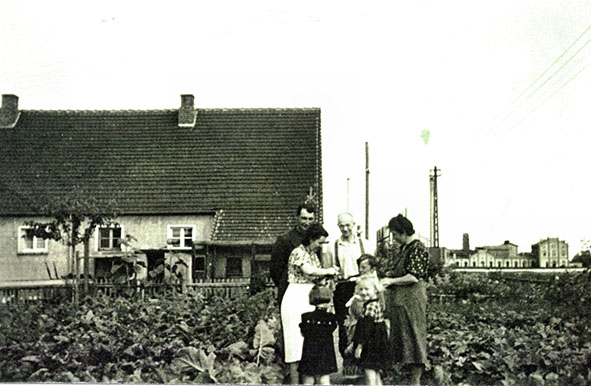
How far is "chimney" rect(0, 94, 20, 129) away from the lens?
9.48 m

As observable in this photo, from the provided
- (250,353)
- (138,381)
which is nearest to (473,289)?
(250,353)

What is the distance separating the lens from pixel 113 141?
11.7 metres

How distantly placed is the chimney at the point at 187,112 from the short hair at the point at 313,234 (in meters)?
3.87

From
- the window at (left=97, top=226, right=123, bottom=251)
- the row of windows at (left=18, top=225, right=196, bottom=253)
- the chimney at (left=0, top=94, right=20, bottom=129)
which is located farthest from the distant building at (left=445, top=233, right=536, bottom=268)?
the chimney at (left=0, top=94, right=20, bottom=129)

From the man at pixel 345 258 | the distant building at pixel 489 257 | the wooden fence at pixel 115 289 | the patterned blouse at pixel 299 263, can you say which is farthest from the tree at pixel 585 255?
the wooden fence at pixel 115 289

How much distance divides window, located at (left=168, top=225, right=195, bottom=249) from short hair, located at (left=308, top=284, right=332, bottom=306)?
17.5 feet

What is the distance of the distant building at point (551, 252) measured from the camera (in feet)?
28.2

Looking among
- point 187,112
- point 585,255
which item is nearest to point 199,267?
point 187,112

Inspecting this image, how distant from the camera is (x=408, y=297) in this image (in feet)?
21.5

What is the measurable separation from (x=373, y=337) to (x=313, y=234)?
114cm

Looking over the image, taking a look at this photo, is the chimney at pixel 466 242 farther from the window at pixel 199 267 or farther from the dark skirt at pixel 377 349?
the window at pixel 199 267

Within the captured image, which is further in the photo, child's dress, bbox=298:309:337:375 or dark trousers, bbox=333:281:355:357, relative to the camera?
dark trousers, bbox=333:281:355:357

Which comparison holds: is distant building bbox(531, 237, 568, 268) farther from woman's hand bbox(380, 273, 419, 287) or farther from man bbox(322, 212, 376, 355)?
woman's hand bbox(380, 273, 419, 287)

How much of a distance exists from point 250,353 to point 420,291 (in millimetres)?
2146
